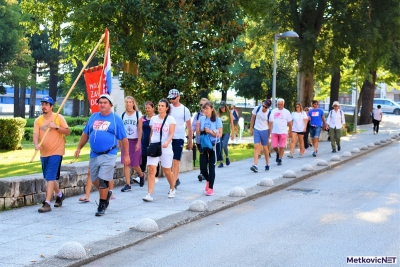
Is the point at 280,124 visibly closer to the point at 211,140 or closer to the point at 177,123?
the point at 211,140

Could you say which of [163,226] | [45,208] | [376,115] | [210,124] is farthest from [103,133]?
[376,115]

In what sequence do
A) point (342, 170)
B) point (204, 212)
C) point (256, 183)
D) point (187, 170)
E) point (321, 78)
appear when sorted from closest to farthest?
point (204, 212)
point (256, 183)
point (187, 170)
point (342, 170)
point (321, 78)

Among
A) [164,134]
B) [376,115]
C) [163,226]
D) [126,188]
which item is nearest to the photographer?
[163,226]

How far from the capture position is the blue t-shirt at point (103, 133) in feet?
30.0

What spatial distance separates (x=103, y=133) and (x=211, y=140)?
333cm

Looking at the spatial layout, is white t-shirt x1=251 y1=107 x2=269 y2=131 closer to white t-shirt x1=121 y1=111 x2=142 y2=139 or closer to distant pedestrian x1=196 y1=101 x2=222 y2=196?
distant pedestrian x1=196 y1=101 x2=222 y2=196

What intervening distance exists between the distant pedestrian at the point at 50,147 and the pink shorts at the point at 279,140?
874cm

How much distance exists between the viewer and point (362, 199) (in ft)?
37.3

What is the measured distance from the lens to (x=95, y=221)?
28.7 ft

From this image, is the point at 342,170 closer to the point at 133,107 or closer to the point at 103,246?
the point at 133,107

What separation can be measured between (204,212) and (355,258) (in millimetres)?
3168

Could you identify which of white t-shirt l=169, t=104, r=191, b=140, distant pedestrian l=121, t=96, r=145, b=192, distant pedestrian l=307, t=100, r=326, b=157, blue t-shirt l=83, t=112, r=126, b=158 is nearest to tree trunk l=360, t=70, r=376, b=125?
distant pedestrian l=307, t=100, r=326, b=157

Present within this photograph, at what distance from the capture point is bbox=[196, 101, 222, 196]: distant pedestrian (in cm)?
1154

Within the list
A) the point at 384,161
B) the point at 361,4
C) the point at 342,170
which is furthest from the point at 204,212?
the point at 361,4
